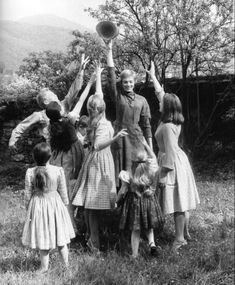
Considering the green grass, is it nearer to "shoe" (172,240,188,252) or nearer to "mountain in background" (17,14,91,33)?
"shoe" (172,240,188,252)

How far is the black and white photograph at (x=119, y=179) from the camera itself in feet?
12.7

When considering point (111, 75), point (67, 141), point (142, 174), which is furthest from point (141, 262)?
point (111, 75)

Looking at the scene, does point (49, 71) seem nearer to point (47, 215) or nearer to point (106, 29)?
→ point (106, 29)

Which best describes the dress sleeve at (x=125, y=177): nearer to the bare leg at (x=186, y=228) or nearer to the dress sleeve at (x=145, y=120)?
the dress sleeve at (x=145, y=120)

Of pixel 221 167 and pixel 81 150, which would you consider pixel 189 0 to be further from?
pixel 81 150

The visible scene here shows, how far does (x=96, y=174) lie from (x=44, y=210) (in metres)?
0.79

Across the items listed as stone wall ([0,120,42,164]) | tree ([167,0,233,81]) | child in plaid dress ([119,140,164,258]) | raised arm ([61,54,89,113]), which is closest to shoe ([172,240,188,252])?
child in plaid dress ([119,140,164,258])

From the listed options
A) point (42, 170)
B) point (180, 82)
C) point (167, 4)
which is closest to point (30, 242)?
point (42, 170)

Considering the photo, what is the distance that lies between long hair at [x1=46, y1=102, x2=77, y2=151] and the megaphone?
99 cm

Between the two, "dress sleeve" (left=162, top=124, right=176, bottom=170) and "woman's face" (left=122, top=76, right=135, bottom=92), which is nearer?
"dress sleeve" (left=162, top=124, right=176, bottom=170)

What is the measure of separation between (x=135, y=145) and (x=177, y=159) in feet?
1.61

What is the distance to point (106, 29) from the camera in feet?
16.1

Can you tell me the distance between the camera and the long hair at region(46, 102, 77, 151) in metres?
4.34

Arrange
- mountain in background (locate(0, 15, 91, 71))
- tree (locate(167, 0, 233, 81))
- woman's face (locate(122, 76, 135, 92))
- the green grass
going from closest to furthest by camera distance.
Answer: the green grass → woman's face (locate(122, 76, 135, 92)) → tree (locate(167, 0, 233, 81)) → mountain in background (locate(0, 15, 91, 71))
